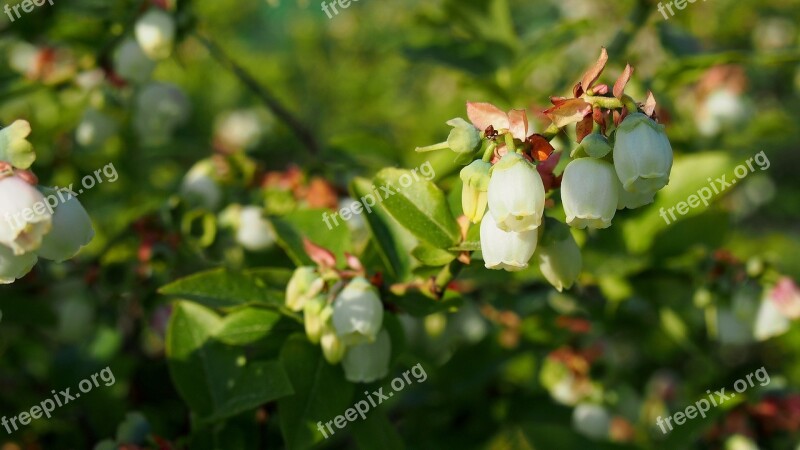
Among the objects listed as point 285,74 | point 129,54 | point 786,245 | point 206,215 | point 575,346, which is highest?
point 129,54

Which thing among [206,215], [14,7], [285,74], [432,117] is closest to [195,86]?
[285,74]

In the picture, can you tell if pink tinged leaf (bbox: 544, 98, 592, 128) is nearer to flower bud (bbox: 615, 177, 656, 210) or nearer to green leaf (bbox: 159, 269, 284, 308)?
flower bud (bbox: 615, 177, 656, 210)

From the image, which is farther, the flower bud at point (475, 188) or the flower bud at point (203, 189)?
the flower bud at point (203, 189)

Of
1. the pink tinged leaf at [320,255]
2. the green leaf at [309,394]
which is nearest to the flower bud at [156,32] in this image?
the pink tinged leaf at [320,255]

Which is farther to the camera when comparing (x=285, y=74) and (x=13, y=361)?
(x=285, y=74)

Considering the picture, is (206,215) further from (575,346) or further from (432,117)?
(432,117)

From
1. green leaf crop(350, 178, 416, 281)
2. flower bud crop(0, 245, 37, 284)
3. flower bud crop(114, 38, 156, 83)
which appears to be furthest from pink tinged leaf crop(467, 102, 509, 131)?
flower bud crop(114, 38, 156, 83)

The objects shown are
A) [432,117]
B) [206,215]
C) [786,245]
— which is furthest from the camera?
[432,117]

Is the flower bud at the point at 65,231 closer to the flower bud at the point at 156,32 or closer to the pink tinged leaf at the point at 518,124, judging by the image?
the pink tinged leaf at the point at 518,124
